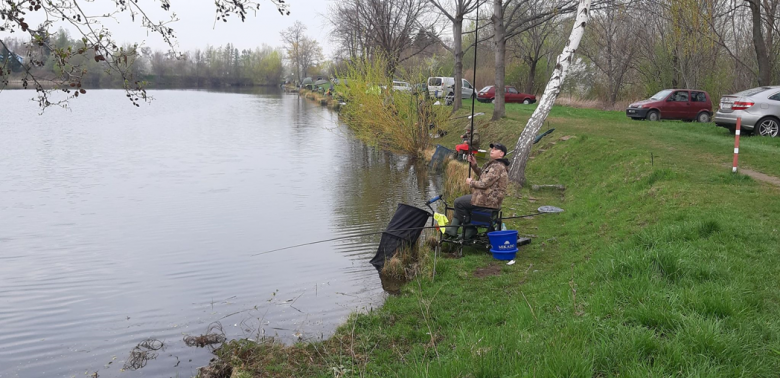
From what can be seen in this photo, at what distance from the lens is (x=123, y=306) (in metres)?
8.45

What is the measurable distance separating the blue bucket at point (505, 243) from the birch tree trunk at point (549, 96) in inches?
211

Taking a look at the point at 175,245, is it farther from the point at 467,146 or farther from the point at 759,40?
the point at 759,40

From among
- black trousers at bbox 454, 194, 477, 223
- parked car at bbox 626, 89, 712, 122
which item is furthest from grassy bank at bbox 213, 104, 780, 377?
parked car at bbox 626, 89, 712, 122

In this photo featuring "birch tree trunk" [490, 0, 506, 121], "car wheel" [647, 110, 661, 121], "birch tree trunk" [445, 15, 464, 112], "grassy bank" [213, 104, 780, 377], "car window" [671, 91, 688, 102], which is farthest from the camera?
"birch tree trunk" [445, 15, 464, 112]

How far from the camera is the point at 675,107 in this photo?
24219 mm

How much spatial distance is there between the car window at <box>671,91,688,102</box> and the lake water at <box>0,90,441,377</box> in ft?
37.3

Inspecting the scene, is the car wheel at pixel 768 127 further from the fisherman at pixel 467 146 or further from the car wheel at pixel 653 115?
the fisherman at pixel 467 146

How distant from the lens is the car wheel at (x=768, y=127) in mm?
16219

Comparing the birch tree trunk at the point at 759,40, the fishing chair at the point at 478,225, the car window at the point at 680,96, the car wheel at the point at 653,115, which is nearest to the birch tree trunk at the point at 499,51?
the car wheel at the point at 653,115

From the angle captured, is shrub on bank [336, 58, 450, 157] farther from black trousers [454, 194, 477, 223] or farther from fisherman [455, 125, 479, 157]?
black trousers [454, 194, 477, 223]

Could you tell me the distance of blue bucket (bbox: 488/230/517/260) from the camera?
815 centimetres

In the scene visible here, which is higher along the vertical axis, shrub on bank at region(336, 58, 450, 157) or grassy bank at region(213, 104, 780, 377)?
shrub on bank at region(336, 58, 450, 157)

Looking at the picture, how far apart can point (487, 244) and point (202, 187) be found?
36.6ft

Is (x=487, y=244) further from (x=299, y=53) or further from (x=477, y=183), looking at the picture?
(x=299, y=53)
